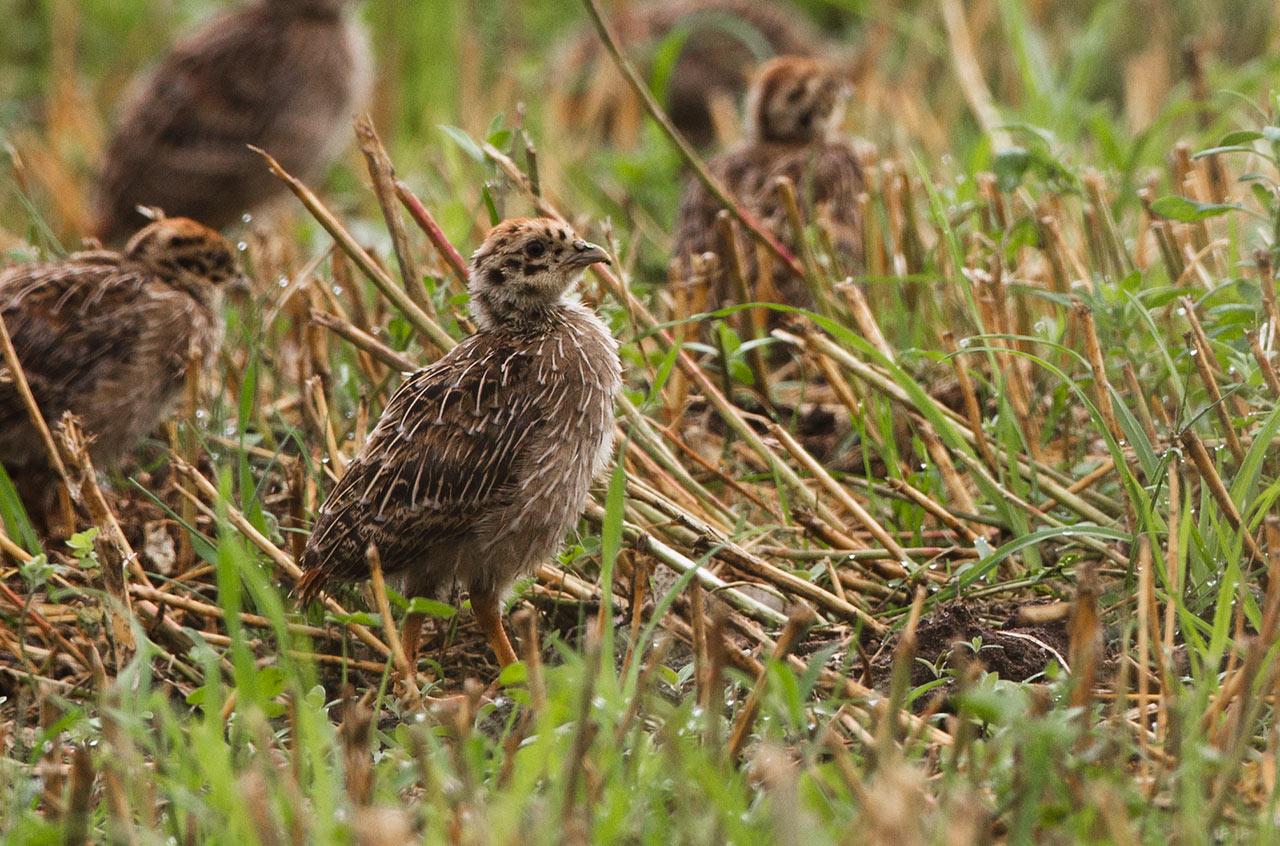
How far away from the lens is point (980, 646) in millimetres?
3516

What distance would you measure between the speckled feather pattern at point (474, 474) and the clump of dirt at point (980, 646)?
811 mm

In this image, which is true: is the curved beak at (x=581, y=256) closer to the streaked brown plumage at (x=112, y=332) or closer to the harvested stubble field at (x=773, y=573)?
the harvested stubble field at (x=773, y=573)

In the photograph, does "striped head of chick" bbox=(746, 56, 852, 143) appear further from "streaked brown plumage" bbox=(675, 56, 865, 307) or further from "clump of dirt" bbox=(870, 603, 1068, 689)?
"clump of dirt" bbox=(870, 603, 1068, 689)

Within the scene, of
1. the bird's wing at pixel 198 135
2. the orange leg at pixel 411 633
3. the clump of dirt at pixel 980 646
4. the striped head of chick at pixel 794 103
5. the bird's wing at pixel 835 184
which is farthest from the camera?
the bird's wing at pixel 198 135

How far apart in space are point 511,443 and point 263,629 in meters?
0.77

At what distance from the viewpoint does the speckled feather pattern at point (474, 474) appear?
375 cm

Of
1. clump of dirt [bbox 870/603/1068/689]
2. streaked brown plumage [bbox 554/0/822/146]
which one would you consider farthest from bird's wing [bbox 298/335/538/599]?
streaked brown plumage [bbox 554/0/822/146]

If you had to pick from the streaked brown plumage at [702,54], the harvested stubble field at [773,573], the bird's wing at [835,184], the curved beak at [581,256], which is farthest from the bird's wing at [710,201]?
the streaked brown plumage at [702,54]

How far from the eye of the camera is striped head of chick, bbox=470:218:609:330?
4.02 meters

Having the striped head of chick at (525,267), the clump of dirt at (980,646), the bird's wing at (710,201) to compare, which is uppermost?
the striped head of chick at (525,267)

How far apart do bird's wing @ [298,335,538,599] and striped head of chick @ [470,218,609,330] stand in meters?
0.21

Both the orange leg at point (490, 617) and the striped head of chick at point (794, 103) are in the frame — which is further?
the striped head of chick at point (794, 103)

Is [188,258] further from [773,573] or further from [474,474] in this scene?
[773,573]

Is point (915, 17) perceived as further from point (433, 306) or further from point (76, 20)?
point (433, 306)
